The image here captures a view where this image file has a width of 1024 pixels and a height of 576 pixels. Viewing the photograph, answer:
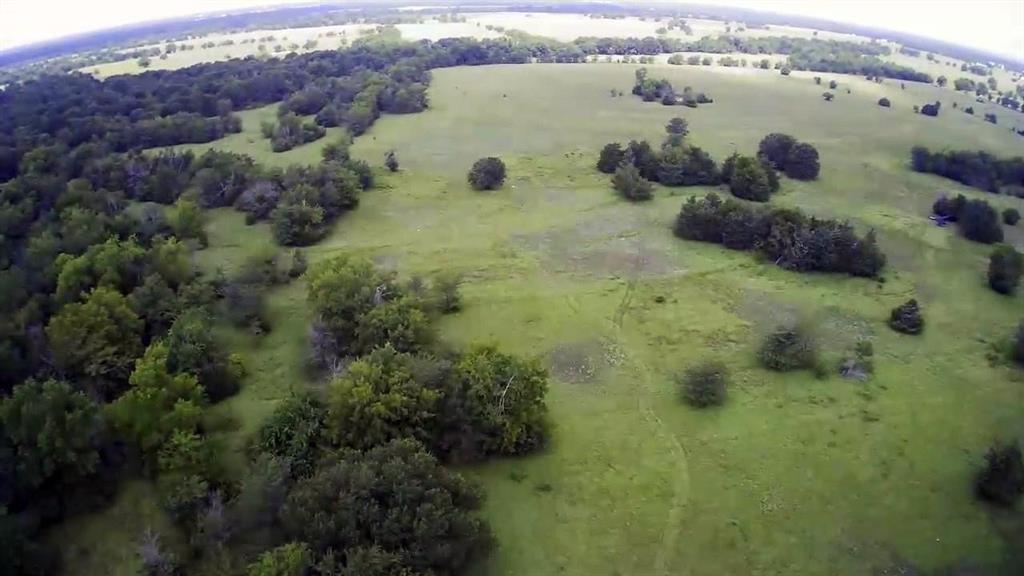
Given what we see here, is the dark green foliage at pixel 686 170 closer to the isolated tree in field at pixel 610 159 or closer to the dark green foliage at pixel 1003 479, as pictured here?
the isolated tree in field at pixel 610 159

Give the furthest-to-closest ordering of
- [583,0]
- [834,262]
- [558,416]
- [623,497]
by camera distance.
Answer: [583,0] → [834,262] → [558,416] → [623,497]

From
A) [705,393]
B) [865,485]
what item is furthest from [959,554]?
[705,393]

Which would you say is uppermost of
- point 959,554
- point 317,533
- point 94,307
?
point 94,307

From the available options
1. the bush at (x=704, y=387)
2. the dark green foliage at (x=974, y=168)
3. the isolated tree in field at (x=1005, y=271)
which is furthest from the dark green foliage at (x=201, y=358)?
the dark green foliage at (x=974, y=168)

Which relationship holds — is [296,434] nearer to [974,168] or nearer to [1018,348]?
[1018,348]

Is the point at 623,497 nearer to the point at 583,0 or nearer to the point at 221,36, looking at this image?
the point at 221,36

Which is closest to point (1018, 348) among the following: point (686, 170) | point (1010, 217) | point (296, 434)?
point (1010, 217)

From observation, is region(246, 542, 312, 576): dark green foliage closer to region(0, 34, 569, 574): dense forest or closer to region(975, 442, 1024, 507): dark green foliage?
region(0, 34, 569, 574): dense forest
